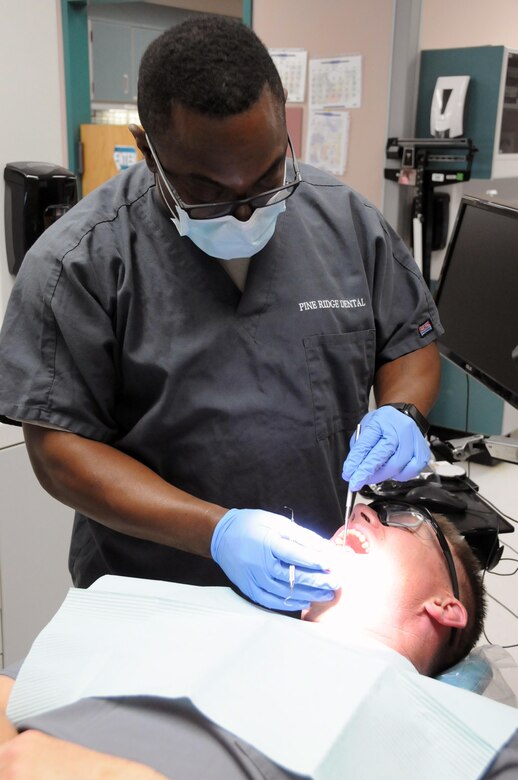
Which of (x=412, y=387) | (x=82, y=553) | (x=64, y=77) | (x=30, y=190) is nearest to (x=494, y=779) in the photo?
(x=412, y=387)

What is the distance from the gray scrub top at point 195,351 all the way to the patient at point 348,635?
0.43 ft

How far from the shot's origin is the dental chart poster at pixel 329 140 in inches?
133

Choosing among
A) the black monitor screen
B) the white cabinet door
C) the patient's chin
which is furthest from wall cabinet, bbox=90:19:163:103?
the patient's chin

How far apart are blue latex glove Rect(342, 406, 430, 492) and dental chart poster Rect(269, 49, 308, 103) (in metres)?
2.51

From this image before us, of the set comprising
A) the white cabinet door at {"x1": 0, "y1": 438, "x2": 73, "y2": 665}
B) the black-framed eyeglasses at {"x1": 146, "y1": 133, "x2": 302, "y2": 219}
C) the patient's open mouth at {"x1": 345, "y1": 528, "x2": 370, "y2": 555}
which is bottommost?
the white cabinet door at {"x1": 0, "y1": 438, "x2": 73, "y2": 665}

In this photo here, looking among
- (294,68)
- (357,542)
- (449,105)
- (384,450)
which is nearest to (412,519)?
(357,542)

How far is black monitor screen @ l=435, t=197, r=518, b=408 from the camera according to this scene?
150 centimetres

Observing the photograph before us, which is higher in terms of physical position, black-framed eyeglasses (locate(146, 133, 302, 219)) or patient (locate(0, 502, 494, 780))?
black-framed eyeglasses (locate(146, 133, 302, 219))

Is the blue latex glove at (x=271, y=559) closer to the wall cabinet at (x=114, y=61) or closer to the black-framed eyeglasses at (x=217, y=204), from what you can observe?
the black-framed eyeglasses at (x=217, y=204)

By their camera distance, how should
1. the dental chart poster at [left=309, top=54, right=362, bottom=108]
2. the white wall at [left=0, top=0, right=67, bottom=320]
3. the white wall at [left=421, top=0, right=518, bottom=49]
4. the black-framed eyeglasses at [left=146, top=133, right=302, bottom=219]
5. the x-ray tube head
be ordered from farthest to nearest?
the white wall at [left=421, top=0, right=518, bottom=49]
the dental chart poster at [left=309, top=54, right=362, bottom=108]
the x-ray tube head
the white wall at [left=0, top=0, right=67, bottom=320]
the black-framed eyeglasses at [left=146, top=133, right=302, bottom=219]

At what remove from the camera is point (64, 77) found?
12.6 feet

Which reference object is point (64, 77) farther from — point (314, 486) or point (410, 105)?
point (314, 486)

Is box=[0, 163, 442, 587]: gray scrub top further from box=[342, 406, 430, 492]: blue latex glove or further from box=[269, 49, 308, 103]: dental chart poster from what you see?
box=[269, 49, 308, 103]: dental chart poster

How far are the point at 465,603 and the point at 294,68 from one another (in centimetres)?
274
